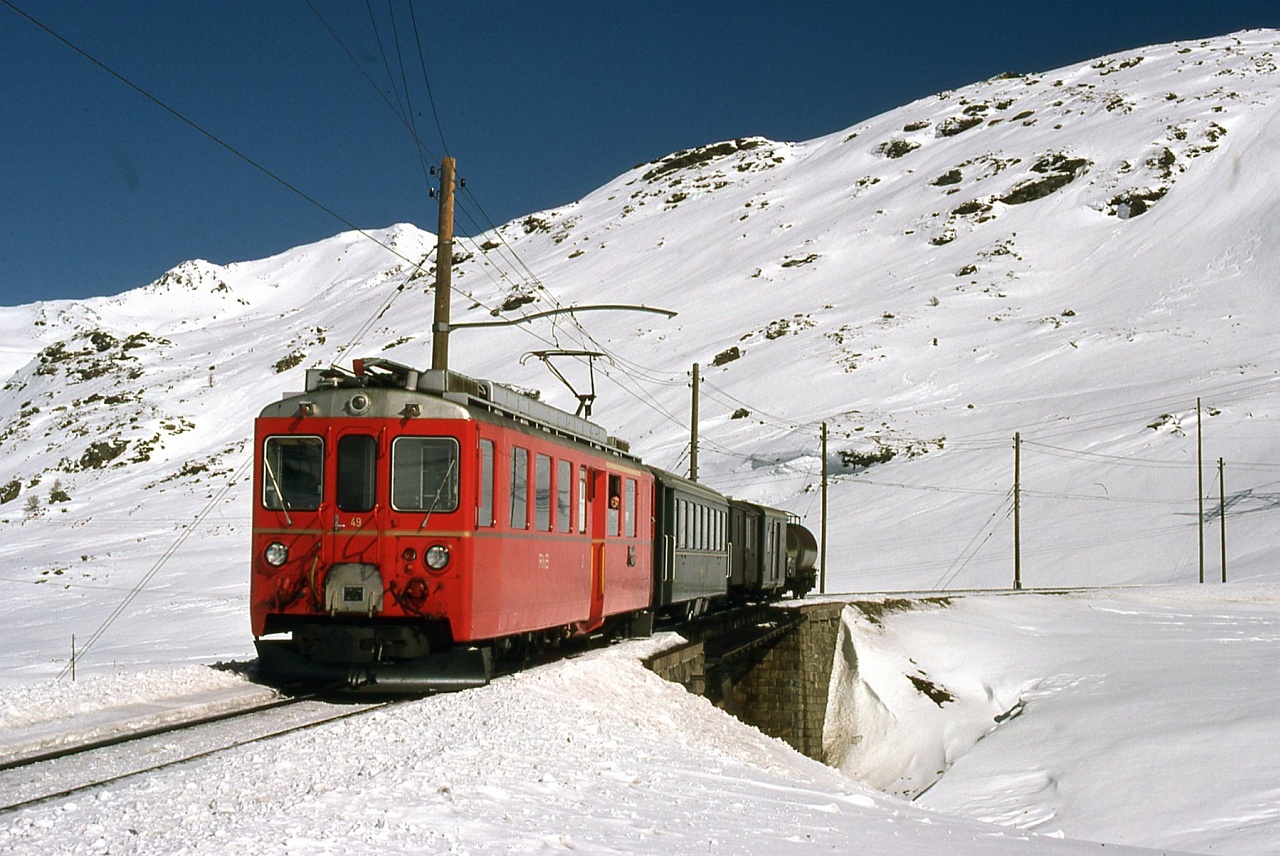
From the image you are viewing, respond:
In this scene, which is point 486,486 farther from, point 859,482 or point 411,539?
point 859,482

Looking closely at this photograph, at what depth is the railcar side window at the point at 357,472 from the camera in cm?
1288

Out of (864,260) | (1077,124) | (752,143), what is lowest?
(864,260)

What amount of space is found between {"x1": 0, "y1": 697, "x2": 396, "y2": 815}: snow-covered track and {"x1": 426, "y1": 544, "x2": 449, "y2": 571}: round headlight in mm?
1402

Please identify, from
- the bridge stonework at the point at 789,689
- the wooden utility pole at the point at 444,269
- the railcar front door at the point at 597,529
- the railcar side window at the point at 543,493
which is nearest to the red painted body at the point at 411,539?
the railcar side window at the point at 543,493

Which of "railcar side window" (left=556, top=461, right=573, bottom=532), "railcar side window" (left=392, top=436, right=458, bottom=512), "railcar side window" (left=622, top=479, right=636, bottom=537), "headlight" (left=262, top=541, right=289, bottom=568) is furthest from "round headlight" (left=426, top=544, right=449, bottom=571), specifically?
"railcar side window" (left=622, top=479, right=636, bottom=537)

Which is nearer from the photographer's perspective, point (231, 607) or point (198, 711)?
point (198, 711)

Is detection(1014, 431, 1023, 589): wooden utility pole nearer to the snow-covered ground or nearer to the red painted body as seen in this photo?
the snow-covered ground

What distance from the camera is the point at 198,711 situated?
11758mm

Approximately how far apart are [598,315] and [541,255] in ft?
124

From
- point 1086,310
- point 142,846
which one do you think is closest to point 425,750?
point 142,846

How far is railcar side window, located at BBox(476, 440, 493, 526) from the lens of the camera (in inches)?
506

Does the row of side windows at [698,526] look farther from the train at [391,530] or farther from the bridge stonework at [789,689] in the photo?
the train at [391,530]

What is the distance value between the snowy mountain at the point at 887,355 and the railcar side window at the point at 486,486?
15.8m

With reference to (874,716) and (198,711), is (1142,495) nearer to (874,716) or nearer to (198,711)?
(874,716)
